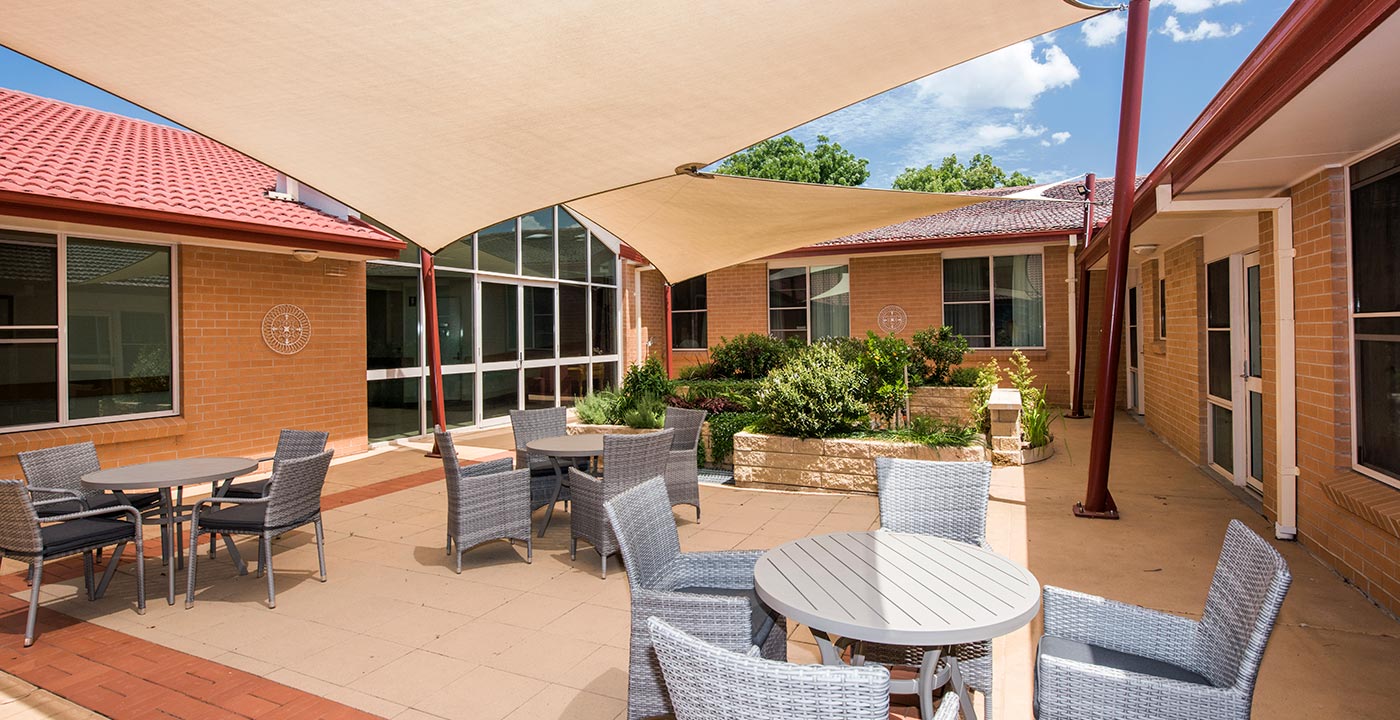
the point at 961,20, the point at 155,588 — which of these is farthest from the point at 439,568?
the point at 961,20

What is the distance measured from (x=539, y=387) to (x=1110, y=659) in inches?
443

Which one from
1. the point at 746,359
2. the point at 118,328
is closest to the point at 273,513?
the point at 118,328

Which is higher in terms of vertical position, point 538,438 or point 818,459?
point 538,438

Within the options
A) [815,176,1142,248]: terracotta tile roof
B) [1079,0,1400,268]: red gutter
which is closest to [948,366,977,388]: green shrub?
[815,176,1142,248]: terracotta tile roof

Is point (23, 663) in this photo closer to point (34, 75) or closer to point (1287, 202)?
point (1287, 202)

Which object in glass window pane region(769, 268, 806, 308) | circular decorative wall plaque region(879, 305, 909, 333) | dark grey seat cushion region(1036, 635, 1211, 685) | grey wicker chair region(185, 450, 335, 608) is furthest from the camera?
glass window pane region(769, 268, 806, 308)

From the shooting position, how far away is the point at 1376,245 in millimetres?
4109

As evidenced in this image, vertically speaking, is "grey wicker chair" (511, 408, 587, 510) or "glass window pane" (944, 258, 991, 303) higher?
"glass window pane" (944, 258, 991, 303)

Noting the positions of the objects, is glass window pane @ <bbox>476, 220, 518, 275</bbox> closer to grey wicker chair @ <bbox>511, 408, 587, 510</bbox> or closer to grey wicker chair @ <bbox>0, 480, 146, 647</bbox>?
grey wicker chair @ <bbox>511, 408, 587, 510</bbox>

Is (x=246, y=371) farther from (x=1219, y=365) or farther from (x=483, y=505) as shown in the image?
(x=1219, y=365)

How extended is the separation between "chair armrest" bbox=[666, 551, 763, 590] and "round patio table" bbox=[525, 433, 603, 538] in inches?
94.8

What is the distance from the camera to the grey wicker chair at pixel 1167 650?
201 cm

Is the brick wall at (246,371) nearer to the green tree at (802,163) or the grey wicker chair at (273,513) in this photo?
the grey wicker chair at (273,513)

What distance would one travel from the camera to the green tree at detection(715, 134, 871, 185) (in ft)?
125
